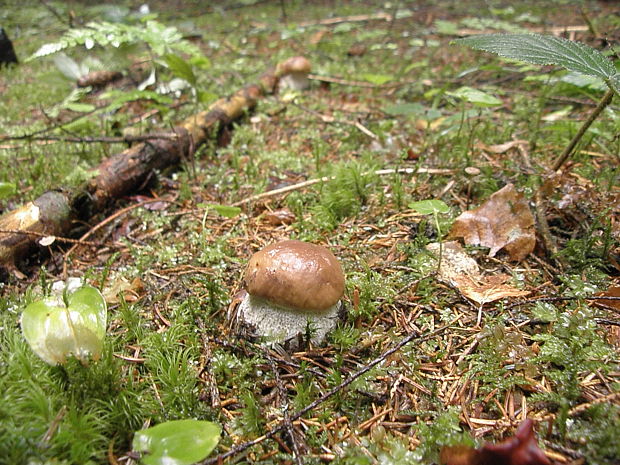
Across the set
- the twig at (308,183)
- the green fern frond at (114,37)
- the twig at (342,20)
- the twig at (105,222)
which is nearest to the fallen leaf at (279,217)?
the twig at (308,183)

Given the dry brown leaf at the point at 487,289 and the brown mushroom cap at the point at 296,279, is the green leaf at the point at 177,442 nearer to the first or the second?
the brown mushroom cap at the point at 296,279

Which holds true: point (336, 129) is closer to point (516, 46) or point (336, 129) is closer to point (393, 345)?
point (516, 46)

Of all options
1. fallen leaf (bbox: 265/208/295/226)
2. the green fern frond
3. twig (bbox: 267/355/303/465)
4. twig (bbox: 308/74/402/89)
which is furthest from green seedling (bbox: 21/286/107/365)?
twig (bbox: 308/74/402/89)

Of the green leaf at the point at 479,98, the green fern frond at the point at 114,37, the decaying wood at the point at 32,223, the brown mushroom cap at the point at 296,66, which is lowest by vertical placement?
the decaying wood at the point at 32,223

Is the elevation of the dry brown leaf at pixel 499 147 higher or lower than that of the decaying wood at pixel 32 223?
higher

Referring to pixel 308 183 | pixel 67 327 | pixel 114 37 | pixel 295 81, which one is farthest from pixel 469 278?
pixel 295 81

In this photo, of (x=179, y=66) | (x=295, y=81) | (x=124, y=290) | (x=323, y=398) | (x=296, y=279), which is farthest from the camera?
(x=295, y=81)

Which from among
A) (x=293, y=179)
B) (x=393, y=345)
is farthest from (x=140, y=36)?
(x=393, y=345)

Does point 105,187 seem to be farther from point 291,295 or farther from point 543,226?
point 543,226
